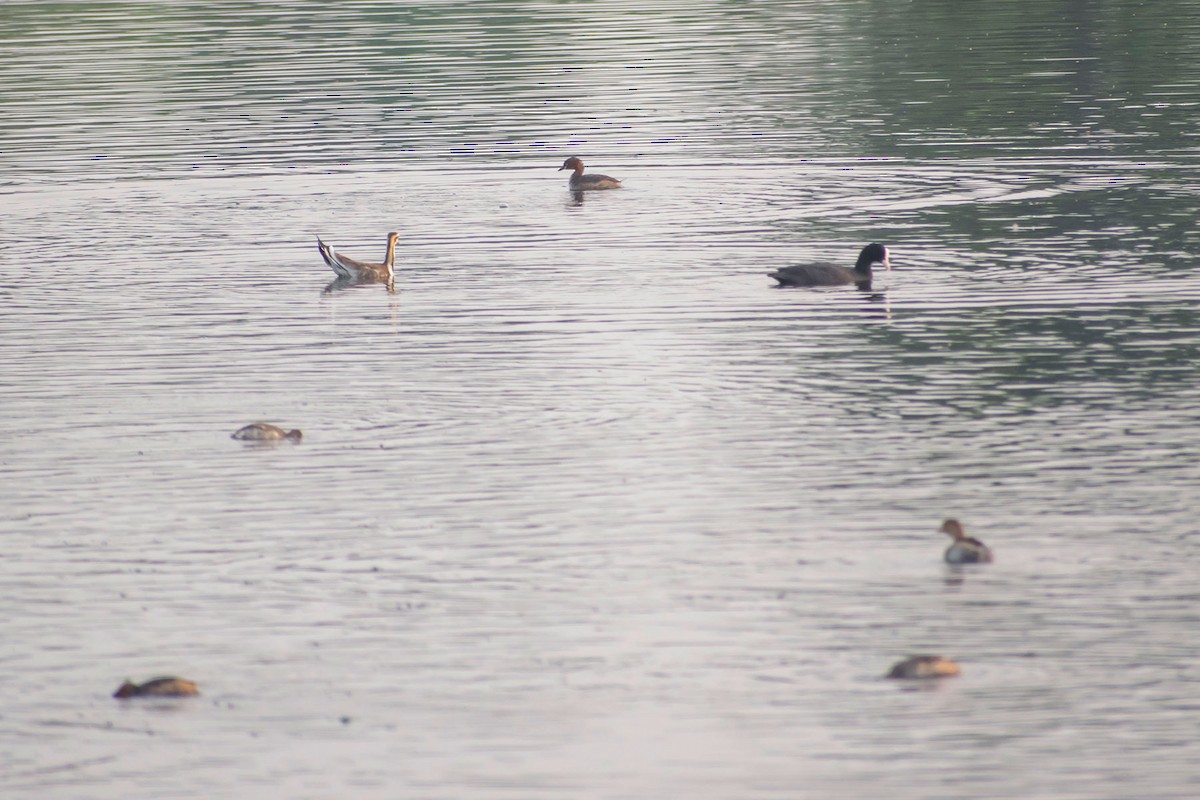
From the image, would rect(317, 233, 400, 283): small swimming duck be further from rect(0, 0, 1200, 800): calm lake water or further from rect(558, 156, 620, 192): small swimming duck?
rect(558, 156, 620, 192): small swimming duck

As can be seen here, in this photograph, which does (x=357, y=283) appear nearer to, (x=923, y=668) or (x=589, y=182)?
(x=589, y=182)

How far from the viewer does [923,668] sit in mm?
14211

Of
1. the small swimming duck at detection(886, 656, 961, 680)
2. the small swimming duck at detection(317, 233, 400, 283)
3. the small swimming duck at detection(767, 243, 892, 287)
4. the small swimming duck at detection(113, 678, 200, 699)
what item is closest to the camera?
the small swimming duck at detection(886, 656, 961, 680)

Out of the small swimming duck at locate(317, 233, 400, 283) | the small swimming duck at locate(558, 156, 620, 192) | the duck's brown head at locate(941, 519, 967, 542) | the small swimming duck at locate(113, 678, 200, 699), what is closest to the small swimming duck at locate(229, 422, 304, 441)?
the small swimming duck at locate(113, 678, 200, 699)

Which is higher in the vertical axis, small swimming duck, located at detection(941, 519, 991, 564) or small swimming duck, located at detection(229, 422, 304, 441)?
small swimming duck, located at detection(229, 422, 304, 441)

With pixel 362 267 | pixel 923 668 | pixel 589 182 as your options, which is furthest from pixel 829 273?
pixel 923 668

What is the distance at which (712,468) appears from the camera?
19.8m

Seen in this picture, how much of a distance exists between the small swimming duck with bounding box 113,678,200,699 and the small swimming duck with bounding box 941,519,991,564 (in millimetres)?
5753

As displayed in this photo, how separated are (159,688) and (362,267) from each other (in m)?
15.9

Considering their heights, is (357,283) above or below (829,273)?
above

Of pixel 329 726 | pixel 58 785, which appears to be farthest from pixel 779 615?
pixel 58 785

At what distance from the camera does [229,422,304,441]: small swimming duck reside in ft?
69.0

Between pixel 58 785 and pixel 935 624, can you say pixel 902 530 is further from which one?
pixel 58 785

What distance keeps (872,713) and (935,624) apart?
5.60 ft
